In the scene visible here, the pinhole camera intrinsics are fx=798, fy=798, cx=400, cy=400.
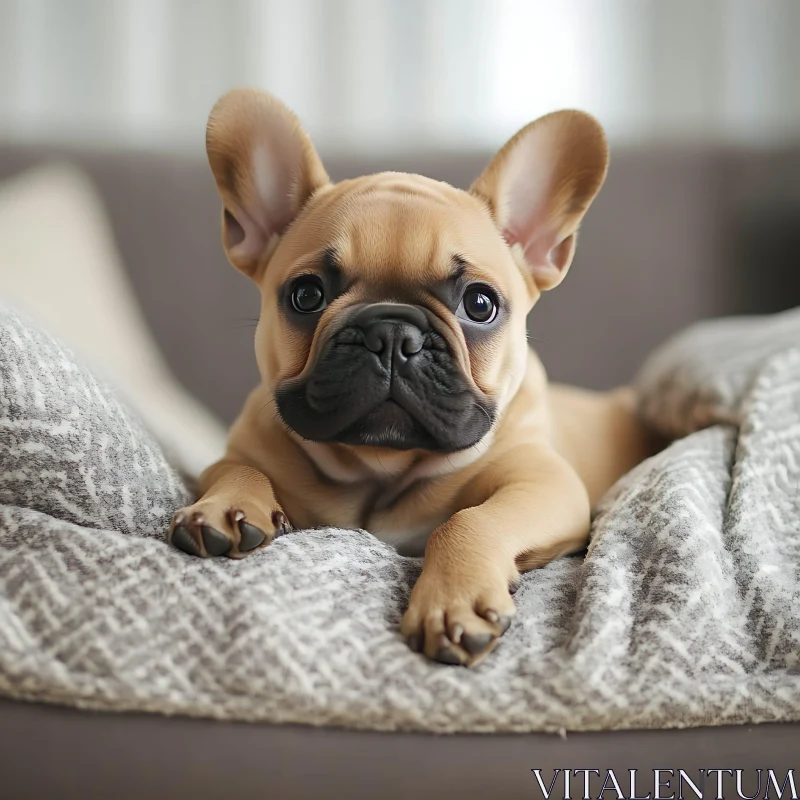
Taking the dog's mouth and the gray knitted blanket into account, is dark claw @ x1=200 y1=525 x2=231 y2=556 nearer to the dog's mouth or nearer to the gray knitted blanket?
the gray knitted blanket

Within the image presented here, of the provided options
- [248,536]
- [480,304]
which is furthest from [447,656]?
[480,304]

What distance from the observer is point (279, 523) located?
4.26 feet

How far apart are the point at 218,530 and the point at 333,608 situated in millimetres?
216

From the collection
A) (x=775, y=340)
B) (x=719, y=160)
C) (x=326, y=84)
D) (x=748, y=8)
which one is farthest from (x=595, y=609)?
(x=748, y=8)

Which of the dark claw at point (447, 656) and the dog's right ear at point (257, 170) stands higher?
the dog's right ear at point (257, 170)

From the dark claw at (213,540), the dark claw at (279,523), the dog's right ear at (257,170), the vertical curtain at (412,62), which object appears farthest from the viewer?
the vertical curtain at (412,62)

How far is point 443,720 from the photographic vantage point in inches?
37.1

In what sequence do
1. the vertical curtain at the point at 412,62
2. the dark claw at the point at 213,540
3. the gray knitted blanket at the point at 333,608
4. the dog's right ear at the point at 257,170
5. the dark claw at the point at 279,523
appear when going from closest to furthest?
1. the gray knitted blanket at the point at 333,608
2. the dark claw at the point at 213,540
3. the dark claw at the point at 279,523
4. the dog's right ear at the point at 257,170
5. the vertical curtain at the point at 412,62

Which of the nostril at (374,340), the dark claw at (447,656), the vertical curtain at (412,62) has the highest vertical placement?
the vertical curtain at (412,62)

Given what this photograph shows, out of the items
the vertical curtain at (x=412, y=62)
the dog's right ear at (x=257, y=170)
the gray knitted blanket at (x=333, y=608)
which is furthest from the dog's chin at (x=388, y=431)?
the vertical curtain at (x=412, y=62)

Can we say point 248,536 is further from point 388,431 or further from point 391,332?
point 391,332

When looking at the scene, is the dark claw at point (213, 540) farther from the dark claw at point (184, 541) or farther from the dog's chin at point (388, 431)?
the dog's chin at point (388, 431)

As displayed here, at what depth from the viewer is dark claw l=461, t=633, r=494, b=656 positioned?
3.20 feet

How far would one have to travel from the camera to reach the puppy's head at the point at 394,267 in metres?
1.21
